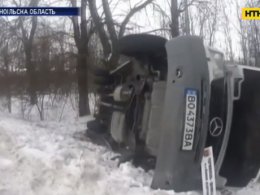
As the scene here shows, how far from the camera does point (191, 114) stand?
3535 mm

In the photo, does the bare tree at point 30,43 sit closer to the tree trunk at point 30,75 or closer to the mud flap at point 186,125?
the tree trunk at point 30,75

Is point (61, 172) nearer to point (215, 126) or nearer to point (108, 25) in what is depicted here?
point (215, 126)

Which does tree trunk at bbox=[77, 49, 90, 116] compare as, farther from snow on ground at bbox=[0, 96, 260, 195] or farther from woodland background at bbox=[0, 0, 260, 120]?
snow on ground at bbox=[0, 96, 260, 195]

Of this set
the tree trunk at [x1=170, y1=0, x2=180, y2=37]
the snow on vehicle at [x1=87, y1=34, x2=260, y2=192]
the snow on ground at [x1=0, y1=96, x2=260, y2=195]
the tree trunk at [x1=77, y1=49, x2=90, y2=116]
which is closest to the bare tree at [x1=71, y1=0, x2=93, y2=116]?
the tree trunk at [x1=77, y1=49, x2=90, y2=116]

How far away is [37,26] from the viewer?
13.8 metres

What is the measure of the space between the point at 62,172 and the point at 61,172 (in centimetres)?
1

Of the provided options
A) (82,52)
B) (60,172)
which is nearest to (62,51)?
(82,52)

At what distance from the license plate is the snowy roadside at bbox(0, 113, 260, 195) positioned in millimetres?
494

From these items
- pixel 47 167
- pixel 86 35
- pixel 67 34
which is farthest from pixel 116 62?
pixel 47 167

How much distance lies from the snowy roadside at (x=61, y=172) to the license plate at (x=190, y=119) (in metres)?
0.49

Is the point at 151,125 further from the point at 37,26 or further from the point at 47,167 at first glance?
the point at 37,26

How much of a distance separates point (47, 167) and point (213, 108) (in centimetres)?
193

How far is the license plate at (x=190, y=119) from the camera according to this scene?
3.52 m

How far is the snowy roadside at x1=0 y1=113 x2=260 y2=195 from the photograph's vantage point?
353cm
